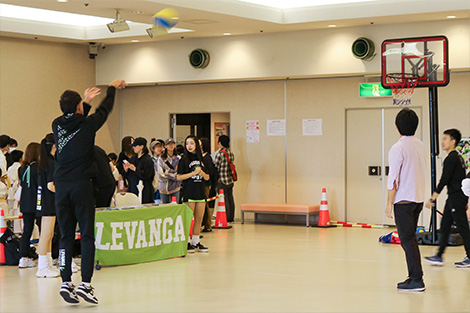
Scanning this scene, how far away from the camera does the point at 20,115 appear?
13.9 metres

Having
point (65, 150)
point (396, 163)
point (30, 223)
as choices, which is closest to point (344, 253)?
point (396, 163)

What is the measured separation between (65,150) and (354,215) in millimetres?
8230

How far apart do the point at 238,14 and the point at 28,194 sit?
4.79 m

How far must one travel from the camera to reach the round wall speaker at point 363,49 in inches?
495

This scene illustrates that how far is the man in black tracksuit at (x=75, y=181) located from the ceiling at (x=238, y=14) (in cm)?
432

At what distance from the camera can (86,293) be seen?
21.3 feet

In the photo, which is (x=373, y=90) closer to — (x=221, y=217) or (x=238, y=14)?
(x=238, y=14)

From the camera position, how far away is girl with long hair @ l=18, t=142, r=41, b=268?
8586mm

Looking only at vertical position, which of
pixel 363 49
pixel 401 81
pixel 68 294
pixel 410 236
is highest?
pixel 363 49

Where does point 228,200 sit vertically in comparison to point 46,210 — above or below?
below

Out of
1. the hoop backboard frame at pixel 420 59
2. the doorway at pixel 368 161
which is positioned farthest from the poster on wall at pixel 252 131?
the hoop backboard frame at pixel 420 59

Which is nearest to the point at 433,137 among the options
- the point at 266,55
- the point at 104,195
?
the point at 266,55

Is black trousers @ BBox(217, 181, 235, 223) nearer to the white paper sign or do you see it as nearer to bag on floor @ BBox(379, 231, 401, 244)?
the white paper sign

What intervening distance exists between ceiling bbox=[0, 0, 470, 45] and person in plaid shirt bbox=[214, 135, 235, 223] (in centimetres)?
212
